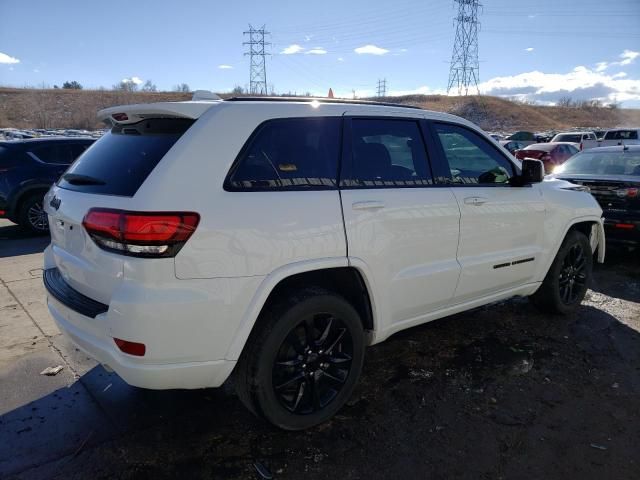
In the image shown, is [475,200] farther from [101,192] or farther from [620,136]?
[620,136]

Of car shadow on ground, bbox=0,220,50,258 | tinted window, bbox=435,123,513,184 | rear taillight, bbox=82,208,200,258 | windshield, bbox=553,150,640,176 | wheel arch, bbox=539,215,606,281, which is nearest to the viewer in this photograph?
rear taillight, bbox=82,208,200,258

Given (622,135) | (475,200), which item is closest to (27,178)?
(475,200)

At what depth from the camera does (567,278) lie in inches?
187

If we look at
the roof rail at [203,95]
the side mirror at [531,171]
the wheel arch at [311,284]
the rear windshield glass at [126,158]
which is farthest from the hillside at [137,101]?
the rear windshield glass at [126,158]

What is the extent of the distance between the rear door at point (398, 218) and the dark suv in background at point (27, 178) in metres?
7.43

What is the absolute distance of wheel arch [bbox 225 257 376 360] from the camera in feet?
A: 8.21

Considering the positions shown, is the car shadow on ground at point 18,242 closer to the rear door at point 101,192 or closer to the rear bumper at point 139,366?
the rear door at point 101,192

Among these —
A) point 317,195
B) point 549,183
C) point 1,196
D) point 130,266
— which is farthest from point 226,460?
point 1,196

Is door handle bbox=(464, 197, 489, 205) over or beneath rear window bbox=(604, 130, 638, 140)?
over

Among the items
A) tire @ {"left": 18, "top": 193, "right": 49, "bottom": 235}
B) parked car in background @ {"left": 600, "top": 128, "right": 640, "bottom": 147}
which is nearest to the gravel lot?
tire @ {"left": 18, "top": 193, "right": 49, "bottom": 235}

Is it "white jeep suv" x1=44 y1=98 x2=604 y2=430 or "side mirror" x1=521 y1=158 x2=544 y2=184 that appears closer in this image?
"white jeep suv" x1=44 y1=98 x2=604 y2=430

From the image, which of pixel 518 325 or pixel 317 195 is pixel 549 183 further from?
pixel 317 195

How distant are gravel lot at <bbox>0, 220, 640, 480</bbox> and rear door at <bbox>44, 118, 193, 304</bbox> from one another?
0.90 m

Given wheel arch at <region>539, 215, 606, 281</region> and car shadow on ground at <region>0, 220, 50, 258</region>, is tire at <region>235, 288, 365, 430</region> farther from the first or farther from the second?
car shadow on ground at <region>0, 220, 50, 258</region>
